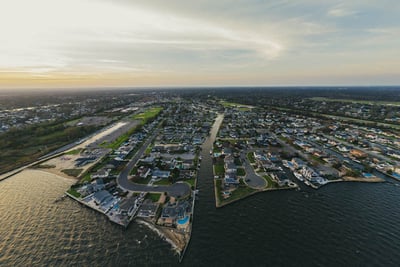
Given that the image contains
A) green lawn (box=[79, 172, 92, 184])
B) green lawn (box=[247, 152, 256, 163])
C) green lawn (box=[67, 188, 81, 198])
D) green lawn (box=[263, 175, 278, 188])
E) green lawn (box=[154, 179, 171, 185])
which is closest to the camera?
green lawn (box=[67, 188, 81, 198])

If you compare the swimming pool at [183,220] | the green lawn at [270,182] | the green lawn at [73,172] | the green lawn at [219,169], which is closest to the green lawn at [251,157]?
the green lawn at [270,182]

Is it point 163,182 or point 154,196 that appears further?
point 163,182

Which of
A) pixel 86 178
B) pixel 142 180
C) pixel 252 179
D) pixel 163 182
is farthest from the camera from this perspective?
pixel 86 178

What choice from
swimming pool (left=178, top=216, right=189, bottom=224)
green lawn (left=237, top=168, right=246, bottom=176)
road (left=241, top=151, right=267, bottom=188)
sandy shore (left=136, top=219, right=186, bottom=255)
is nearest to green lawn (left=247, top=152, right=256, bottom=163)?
road (left=241, top=151, right=267, bottom=188)

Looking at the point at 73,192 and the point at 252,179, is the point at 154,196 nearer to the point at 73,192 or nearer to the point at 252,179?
the point at 73,192

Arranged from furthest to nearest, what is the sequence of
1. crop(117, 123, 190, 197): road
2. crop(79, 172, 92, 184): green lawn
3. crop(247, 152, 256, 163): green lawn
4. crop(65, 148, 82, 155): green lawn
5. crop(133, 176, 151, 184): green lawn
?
crop(65, 148, 82, 155): green lawn → crop(247, 152, 256, 163): green lawn → crop(79, 172, 92, 184): green lawn → crop(133, 176, 151, 184): green lawn → crop(117, 123, 190, 197): road

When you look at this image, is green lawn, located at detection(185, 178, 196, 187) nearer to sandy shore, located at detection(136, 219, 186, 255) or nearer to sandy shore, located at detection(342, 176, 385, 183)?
sandy shore, located at detection(136, 219, 186, 255)

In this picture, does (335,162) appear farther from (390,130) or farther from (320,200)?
(390,130)

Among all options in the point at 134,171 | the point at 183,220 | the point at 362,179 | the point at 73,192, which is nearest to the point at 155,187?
the point at 134,171

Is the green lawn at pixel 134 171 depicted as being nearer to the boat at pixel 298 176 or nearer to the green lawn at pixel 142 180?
the green lawn at pixel 142 180

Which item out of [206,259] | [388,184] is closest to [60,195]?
[206,259]

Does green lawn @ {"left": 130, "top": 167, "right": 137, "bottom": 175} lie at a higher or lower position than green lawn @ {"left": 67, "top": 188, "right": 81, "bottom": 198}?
higher
